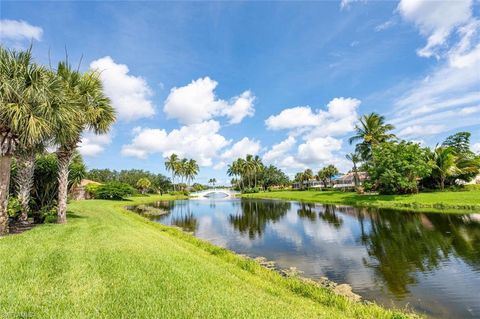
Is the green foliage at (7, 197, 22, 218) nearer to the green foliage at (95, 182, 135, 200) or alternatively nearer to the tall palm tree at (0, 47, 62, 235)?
the tall palm tree at (0, 47, 62, 235)

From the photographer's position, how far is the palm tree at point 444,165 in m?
47.0

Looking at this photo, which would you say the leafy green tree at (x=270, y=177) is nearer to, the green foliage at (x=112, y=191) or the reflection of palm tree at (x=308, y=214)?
the green foliage at (x=112, y=191)

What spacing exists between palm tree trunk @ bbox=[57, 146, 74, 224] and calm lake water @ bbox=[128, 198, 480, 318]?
1016cm

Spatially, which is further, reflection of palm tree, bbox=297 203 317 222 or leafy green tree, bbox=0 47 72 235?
reflection of palm tree, bbox=297 203 317 222

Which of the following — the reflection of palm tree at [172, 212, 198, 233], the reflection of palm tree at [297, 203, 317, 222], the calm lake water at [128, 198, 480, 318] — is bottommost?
the calm lake water at [128, 198, 480, 318]

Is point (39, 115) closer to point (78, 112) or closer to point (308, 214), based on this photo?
point (78, 112)

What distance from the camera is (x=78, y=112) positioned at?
16984 millimetres

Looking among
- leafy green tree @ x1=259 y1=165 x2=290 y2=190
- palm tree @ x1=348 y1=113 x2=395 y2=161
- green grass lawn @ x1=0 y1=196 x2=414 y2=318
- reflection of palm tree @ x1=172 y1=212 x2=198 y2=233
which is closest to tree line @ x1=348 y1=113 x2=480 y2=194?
palm tree @ x1=348 y1=113 x2=395 y2=161

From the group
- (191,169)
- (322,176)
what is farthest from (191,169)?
(322,176)

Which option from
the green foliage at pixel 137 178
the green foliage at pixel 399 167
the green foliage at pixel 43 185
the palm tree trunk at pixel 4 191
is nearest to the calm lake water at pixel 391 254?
the green foliage at pixel 43 185

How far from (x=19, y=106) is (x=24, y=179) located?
6.98 m

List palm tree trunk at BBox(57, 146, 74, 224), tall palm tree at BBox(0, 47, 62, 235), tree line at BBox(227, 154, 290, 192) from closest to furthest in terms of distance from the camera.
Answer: tall palm tree at BBox(0, 47, 62, 235), palm tree trunk at BBox(57, 146, 74, 224), tree line at BBox(227, 154, 290, 192)

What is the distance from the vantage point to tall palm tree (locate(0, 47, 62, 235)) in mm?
13742

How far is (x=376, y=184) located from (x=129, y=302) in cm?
5340
